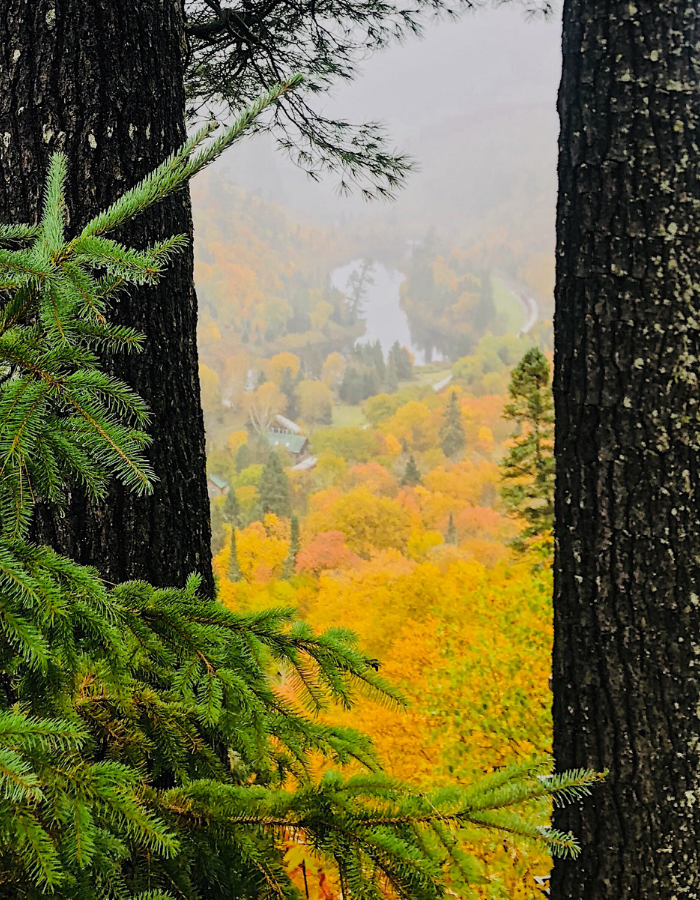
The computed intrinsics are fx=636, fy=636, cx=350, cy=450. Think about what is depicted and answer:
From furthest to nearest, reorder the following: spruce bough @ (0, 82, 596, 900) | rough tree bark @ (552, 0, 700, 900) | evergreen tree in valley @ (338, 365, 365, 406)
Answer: evergreen tree in valley @ (338, 365, 365, 406) → rough tree bark @ (552, 0, 700, 900) → spruce bough @ (0, 82, 596, 900)

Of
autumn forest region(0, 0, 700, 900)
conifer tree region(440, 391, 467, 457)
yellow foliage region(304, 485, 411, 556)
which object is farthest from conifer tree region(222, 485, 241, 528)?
autumn forest region(0, 0, 700, 900)

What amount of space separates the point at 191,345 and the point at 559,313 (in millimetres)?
1016

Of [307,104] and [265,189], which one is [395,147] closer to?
[307,104]

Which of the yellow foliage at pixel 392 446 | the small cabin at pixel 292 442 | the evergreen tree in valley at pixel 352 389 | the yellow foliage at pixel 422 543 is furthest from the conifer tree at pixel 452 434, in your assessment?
the evergreen tree in valley at pixel 352 389

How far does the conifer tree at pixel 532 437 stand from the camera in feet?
35.9

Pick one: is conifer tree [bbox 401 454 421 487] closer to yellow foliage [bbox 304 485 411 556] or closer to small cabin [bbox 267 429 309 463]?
yellow foliage [bbox 304 485 411 556]

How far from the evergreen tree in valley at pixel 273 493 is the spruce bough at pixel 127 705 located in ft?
98.3

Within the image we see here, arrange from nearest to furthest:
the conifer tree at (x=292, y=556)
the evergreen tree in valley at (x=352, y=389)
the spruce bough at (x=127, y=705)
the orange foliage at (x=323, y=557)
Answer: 1. the spruce bough at (x=127, y=705)
2. the conifer tree at (x=292, y=556)
3. the orange foliage at (x=323, y=557)
4. the evergreen tree in valley at (x=352, y=389)

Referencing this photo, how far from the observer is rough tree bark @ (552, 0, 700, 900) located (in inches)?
60.1

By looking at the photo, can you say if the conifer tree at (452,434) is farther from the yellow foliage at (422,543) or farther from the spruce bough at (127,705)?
the spruce bough at (127,705)

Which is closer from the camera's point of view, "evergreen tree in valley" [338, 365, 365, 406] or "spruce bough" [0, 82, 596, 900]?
"spruce bough" [0, 82, 596, 900]

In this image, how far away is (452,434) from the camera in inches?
1537

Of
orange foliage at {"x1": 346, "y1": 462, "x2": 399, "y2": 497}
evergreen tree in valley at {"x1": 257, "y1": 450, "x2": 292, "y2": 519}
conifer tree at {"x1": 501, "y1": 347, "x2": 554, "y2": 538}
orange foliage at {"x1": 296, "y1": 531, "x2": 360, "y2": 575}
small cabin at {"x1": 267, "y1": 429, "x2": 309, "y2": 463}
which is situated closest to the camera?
conifer tree at {"x1": 501, "y1": 347, "x2": 554, "y2": 538}

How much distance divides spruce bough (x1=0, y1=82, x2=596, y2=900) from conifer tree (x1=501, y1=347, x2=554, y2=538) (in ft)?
33.8
